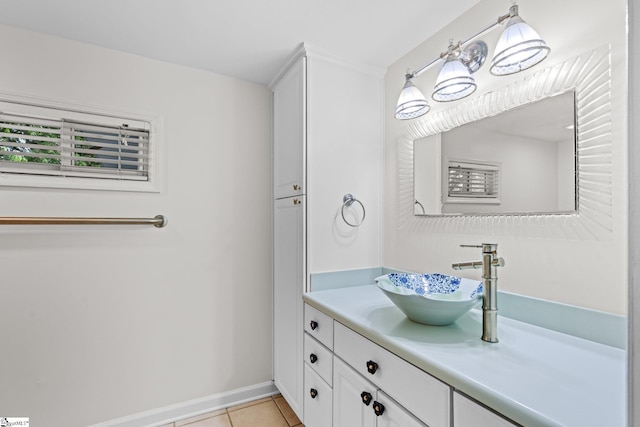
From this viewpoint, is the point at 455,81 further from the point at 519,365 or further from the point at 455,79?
the point at 519,365

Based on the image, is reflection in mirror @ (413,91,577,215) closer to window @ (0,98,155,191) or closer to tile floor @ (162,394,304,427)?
tile floor @ (162,394,304,427)

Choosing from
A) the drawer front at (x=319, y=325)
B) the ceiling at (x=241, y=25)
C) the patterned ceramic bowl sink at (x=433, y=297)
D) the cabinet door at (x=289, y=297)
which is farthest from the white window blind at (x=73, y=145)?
the patterned ceramic bowl sink at (x=433, y=297)

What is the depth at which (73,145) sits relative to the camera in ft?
5.47

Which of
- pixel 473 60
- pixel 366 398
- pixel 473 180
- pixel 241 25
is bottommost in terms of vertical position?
pixel 366 398

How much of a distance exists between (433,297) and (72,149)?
1.96m

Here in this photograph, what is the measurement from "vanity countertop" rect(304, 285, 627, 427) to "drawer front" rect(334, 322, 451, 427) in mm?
39

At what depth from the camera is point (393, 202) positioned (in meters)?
1.81

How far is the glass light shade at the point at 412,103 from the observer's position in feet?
4.77

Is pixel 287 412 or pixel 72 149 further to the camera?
pixel 287 412

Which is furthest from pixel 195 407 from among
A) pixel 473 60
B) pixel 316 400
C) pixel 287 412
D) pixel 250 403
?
pixel 473 60

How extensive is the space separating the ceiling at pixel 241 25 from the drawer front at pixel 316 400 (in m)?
1.73

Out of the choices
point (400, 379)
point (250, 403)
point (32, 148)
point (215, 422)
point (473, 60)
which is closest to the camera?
point (400, 379)

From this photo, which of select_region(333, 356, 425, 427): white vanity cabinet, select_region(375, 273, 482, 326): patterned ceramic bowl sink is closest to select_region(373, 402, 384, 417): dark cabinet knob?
select_region(333, 356, 425, 427): white vanity cabinet

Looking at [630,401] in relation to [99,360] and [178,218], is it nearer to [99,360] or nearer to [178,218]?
[178,218]
